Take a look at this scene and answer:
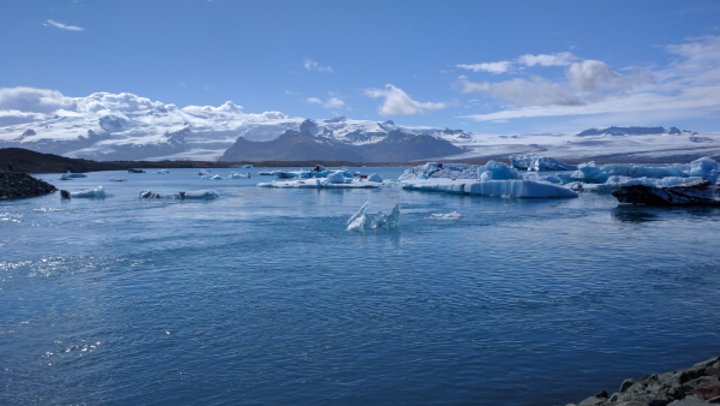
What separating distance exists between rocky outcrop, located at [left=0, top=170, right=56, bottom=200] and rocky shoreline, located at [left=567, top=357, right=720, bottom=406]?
1738 inches

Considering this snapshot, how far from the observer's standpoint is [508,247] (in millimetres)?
18406

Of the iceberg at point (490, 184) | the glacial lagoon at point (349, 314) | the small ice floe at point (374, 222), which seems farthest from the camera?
the iceberg at point (490, 184)

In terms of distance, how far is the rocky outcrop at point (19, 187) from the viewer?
41844 millimetres

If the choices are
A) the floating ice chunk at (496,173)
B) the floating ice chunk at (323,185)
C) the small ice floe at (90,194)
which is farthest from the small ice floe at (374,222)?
the floating ice chunk at (323,185)

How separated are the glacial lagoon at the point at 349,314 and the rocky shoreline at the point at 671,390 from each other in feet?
1.65

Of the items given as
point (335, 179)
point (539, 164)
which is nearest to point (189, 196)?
point (335, 179)

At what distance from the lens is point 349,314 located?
1084 cm

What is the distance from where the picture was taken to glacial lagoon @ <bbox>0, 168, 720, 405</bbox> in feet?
25.7

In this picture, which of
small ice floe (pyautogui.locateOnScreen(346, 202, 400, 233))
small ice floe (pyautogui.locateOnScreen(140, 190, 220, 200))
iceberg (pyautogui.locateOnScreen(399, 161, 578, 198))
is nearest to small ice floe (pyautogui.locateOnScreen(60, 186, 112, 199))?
small ice floe (pyautogui.locateOnScreen(140, 190, 220, 200))

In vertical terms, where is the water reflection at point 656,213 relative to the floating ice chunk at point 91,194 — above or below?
below

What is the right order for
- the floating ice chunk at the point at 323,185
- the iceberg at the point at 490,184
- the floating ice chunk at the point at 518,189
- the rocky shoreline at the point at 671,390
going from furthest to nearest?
the floating ice chunk at the point at 323,185 < the iceberg at the point at 490,184 < the floating ice chunk at the point at 518,189 < the rocky shoreline at the point at 671,390

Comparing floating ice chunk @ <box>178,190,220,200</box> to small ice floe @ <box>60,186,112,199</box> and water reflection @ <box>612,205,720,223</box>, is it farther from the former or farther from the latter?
water reflection @ <box>612,205,720,223</box>

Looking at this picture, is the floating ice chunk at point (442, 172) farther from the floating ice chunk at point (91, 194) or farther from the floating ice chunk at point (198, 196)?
the floating ice chunk at point (91, 194)

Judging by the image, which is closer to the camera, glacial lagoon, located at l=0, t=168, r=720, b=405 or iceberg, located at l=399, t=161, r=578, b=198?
glacial lagoon, located at l=0, t=168, r=720, b=405
